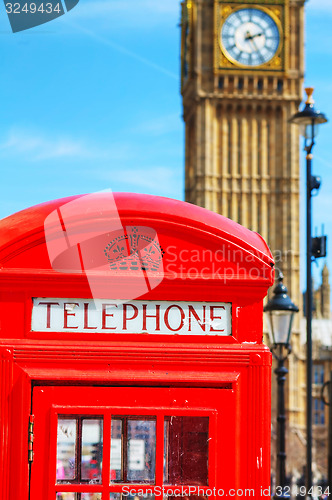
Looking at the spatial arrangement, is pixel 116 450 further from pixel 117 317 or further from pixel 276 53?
pixel 276 53

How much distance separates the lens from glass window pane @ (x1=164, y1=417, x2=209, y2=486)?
8.03 feet

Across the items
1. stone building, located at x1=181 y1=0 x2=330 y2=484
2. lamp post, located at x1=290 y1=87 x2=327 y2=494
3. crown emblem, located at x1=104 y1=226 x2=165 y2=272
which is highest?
stone building, located at x1=181 y1=0 x2=330 y2=484

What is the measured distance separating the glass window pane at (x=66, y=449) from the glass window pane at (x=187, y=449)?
223mm

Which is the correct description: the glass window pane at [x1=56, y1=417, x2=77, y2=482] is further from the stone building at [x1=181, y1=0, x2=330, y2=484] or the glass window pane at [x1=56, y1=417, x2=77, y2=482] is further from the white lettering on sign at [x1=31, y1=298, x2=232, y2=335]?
the stone building at [x1=181, y1=0, x2=330, y2=484]

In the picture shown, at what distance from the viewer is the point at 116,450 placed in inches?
95.5

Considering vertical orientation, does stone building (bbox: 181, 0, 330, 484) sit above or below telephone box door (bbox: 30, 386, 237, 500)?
above

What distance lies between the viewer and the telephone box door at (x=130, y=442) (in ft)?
7.88

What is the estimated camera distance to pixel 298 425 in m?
38.3

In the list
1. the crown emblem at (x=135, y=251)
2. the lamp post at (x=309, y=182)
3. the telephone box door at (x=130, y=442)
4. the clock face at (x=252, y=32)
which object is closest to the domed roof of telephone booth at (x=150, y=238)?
the crown emblem at (x=135, y=251)

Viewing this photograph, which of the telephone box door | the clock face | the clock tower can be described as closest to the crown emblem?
the telephone box door

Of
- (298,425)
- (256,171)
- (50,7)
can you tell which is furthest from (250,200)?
(50,7)

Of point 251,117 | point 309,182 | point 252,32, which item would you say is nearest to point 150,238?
point 309,182

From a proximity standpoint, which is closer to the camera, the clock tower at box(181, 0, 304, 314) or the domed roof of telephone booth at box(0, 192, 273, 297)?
the domed roof of telephone booth at box(0, 192, 273, 297)

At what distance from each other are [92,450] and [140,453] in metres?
0.12
